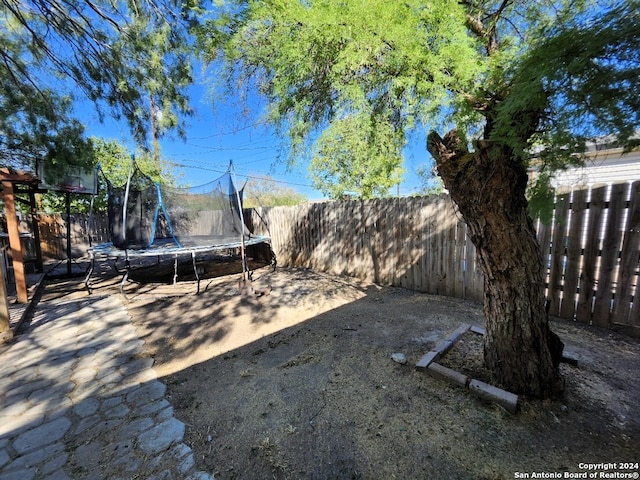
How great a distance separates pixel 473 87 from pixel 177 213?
5.95 metres

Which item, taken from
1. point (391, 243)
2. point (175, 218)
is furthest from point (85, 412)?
A: point (175, 218)

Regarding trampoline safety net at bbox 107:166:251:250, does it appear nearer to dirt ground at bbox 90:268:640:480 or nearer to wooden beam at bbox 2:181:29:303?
wooden beam at bbox 2:181:29:303

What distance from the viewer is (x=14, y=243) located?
13.6ft

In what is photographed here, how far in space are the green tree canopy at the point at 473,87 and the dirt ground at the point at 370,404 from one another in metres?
0.35

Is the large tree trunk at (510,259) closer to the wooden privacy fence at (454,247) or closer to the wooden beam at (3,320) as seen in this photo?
the wooden privacy fence at (454,247)

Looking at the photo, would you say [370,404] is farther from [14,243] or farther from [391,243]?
Result: [14,243]

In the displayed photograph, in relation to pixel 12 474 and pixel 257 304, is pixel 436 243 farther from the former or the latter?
pixel 12 474

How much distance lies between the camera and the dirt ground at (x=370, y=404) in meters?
1.41

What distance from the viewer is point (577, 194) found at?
2.90 meters

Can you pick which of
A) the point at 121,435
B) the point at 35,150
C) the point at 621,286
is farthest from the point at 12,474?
the point at 621,286

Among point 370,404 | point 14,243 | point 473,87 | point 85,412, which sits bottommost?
point 85,412

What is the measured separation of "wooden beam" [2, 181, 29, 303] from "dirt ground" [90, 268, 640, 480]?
7.84 feet

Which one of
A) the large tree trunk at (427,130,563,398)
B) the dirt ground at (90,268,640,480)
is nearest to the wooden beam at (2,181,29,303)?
the dirt ground at (90,268,640,480)

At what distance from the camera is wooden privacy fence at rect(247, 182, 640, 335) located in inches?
105
